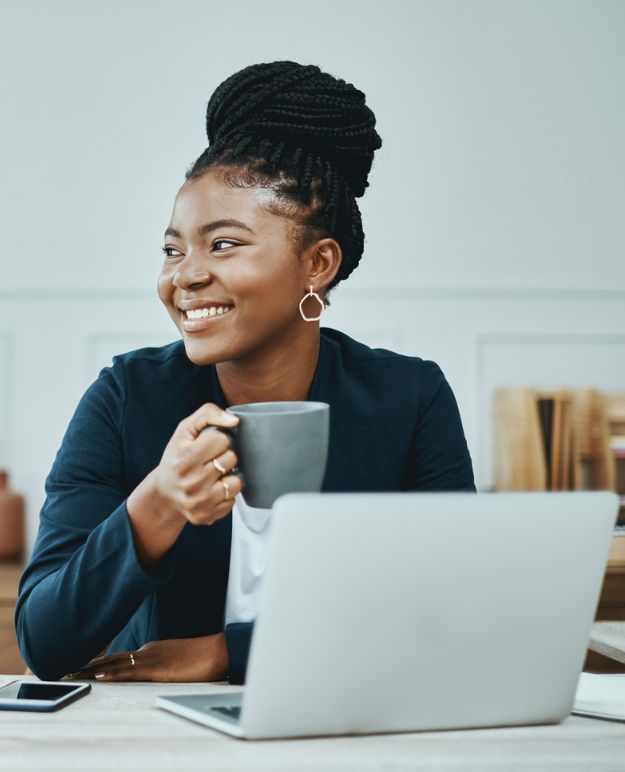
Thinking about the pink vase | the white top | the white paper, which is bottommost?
the pink vase

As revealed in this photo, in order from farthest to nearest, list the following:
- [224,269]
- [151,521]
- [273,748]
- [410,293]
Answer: [410,293]
[224,269]
[151,521]
[273,748]

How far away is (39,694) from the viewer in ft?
2.78

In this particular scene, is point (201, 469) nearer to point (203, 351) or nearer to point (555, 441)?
point (203, 351)

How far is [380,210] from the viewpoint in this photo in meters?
3.01

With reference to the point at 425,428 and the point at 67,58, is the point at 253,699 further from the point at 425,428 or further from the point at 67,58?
the point at 67,58

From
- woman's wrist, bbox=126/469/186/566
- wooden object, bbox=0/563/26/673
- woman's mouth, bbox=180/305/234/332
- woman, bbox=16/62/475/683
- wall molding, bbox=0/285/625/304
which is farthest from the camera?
wall molding, bbox=0/285/625/304

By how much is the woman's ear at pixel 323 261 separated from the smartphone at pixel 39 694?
662 mm

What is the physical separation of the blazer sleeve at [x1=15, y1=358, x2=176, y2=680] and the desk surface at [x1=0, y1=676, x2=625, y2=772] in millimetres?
226

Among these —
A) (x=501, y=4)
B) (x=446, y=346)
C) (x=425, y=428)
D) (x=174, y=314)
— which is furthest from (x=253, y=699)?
(x=501, y=4)

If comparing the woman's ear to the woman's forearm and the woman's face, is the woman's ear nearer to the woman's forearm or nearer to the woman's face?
the woman's face

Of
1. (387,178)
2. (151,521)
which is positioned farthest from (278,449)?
(387,178)

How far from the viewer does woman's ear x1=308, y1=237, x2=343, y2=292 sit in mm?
1348

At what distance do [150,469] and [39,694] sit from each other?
1.55 feet

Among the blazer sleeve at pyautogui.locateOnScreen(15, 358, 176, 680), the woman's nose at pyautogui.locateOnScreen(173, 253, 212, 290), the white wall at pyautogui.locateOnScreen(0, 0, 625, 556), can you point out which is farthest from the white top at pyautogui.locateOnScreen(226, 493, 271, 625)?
the white wall at pyautogui.locateOnScreen(0, 0, 625, 556)
